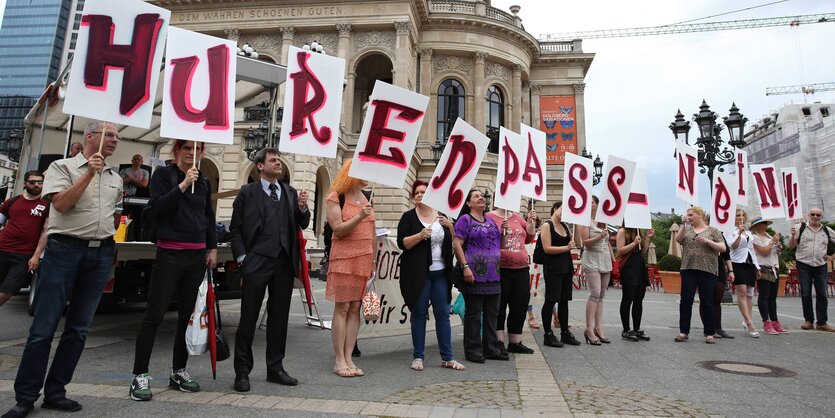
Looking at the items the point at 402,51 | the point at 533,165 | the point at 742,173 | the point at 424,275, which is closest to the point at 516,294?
the point at 424,275

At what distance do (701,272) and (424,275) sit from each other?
4304 millimetres

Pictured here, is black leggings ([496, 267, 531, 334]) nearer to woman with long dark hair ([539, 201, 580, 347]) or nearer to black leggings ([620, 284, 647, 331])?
woman with long dark hair ([539, 201, 580, 347])

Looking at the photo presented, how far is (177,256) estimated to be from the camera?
3.71 m

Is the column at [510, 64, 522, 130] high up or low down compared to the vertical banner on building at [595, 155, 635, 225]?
up

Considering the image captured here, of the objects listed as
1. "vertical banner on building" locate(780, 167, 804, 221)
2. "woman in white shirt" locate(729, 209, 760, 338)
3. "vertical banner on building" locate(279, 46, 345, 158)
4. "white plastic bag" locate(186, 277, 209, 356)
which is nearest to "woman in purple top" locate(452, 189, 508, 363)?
"vertical banner on building" locate(279, 46, 345, 158)

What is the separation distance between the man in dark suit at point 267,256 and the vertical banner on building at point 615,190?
13.9 feet

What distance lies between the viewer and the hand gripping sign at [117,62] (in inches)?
143

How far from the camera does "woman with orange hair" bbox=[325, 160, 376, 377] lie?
4.39m

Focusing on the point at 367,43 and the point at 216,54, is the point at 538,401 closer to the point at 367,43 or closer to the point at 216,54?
the point at 216,54

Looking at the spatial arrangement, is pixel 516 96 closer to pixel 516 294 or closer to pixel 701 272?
pixel 701 272

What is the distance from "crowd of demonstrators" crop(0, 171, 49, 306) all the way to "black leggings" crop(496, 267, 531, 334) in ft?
17.4

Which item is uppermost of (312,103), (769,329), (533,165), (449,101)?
(449,101)

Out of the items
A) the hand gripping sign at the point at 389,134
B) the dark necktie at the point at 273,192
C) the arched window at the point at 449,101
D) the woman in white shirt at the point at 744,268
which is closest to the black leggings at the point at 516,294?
the hand gripping sign at the point at 389,134

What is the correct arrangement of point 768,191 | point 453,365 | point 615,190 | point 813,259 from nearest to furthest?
point 453,365 < point 615,190 < point 813,259 < point 768,191
